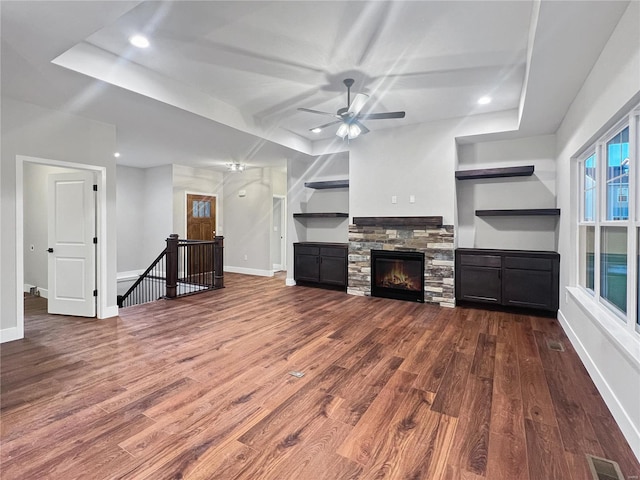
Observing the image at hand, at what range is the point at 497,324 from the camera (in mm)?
4219

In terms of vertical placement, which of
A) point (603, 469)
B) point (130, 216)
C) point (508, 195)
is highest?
point (508, 195)

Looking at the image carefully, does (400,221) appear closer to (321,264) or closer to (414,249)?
(414,249)

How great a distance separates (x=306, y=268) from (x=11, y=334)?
4.43 m

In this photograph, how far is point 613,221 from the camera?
2.58 m

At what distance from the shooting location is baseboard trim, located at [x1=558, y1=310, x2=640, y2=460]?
1869mm

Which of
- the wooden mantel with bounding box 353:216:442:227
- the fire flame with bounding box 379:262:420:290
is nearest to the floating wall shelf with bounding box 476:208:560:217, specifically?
the wooden mantel with bounding box 353:216:442:227

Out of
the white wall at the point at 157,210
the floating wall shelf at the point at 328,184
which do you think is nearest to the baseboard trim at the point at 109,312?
the white wall at the point at 157,210

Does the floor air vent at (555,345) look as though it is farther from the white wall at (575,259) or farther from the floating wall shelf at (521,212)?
the floating wall shelf at (521,212)

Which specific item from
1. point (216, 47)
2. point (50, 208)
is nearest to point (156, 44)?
point (216, 47)

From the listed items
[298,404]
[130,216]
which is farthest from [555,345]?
[130,216]

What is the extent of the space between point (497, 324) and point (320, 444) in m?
3.27

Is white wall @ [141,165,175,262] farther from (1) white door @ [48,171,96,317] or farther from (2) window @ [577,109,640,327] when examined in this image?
(2) window @ [577,109,640,327]

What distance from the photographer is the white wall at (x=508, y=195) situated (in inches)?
194

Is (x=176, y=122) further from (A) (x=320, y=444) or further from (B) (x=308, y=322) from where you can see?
(A) (x=320, y=444)
